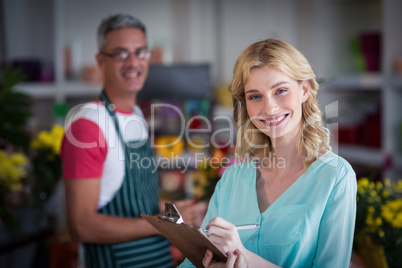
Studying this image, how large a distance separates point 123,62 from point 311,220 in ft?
3.03

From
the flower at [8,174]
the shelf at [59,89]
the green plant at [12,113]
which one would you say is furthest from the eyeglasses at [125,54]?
the shelf at [59,89]

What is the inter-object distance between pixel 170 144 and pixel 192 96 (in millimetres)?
345

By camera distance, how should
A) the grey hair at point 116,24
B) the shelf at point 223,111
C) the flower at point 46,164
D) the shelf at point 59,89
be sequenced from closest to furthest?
the grey hair at point 116,24 < the flower at point 46,164 < the shelf at point 59,89 < the shelf at point 223,111

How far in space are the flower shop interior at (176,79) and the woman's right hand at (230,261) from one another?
1483 millimetres

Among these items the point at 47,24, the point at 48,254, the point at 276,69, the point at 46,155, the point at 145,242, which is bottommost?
the point at 48,254

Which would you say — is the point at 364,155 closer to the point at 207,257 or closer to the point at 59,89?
the point at 59,89

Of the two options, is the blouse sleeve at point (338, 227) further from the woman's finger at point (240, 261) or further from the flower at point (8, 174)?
the flower at point (8, 174)

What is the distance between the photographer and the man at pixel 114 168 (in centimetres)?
152

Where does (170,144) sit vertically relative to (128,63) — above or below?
below

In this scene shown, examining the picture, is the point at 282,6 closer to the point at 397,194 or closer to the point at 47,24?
the point at 47,24

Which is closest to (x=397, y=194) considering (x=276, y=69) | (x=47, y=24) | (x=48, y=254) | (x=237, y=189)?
(x=237, y=189)

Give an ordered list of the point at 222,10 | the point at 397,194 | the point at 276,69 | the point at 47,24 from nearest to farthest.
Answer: the point at 276,69, the point at 397,194, the point at 47,24, the point at 222,10

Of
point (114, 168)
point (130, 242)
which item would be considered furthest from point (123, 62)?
point (130, 242)

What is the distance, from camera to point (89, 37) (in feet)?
12.4
